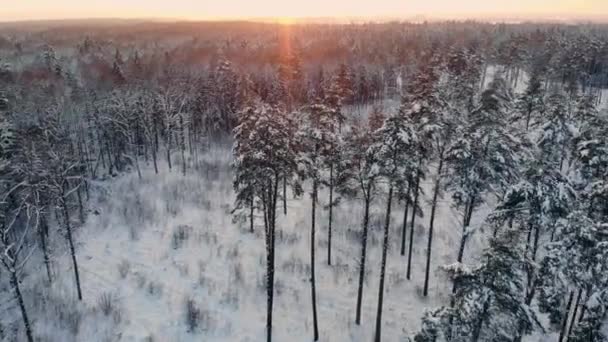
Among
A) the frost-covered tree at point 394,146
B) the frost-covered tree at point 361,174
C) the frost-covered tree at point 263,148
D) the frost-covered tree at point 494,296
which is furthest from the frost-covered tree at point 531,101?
the frost-covered tree at point 494,296

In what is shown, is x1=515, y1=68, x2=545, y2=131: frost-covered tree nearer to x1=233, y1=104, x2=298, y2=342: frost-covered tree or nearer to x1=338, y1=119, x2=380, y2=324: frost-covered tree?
x1=338, y1=119, x2=380, y2=324: frost-covered tree

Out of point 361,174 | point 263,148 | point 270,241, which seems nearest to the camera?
point 263,148

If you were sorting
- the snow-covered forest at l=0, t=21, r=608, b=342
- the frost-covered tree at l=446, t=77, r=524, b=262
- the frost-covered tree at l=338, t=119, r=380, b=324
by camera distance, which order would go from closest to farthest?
the snow-covered forest at l=0, t=21, r=608, b=342 → the frost-covered tree at l=338, t=119, r=380, b=324 → the frost-covered tree at l=446, t=77, r=524, b=262

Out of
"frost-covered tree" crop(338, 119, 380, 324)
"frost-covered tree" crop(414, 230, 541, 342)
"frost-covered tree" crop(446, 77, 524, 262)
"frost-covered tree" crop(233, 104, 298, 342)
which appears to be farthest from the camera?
"frost-covered tree" crop(446, 77, 524, 262)

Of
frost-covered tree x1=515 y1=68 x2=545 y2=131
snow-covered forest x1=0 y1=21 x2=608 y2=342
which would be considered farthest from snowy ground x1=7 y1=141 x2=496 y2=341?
frost-covered tree x1=515 y1=68 x2=545 y2=131

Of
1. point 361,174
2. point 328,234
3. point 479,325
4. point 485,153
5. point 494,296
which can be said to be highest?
point 485,153

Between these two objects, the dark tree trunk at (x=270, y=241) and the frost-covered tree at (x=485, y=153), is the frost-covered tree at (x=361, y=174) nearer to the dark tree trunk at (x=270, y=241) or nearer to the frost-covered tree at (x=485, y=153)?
the dark tree trunk at (x=270, y=241)

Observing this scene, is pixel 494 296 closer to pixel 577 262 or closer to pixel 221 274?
pixel 577 262

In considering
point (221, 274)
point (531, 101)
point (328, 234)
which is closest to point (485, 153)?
point (328, 234)

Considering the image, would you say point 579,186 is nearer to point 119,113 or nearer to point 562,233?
point 562,233

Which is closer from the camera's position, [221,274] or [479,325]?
[479,325]
